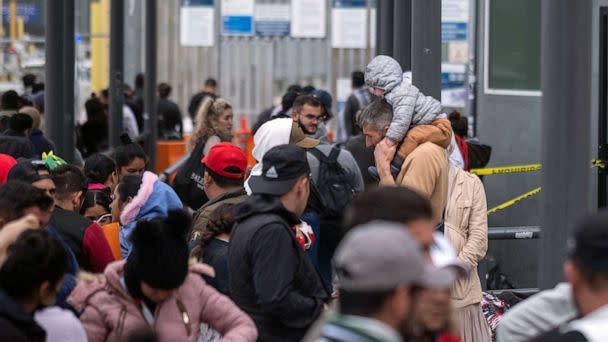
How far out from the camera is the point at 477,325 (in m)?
7.27

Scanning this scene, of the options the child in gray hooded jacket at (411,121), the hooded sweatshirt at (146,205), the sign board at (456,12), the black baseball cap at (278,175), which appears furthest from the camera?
the sign board at (456,12)

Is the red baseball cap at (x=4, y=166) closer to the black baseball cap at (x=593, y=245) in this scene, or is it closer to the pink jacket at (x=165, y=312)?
the pink jacket at (x=165, y=312)

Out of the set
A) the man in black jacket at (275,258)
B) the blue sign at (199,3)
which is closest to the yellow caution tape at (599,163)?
the man in black jacket at (275,258)

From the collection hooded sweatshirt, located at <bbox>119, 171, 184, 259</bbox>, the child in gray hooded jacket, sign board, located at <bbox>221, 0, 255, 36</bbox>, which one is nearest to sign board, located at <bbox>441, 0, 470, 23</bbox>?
sign board, located at <bbox>221, 0, 255, 36</bbox>

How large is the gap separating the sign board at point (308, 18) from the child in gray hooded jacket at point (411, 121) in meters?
19.3

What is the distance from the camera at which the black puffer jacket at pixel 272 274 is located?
5.54 metres

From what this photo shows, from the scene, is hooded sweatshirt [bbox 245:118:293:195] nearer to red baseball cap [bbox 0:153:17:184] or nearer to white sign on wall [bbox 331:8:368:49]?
red baseball cap [bbox 0:153:17:184]

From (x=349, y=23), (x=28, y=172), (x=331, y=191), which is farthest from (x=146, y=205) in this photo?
(x=349, y=23)

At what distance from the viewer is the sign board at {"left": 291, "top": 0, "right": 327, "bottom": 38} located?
2689cm

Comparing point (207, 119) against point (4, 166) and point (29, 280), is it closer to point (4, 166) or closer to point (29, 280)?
point (4, 166)

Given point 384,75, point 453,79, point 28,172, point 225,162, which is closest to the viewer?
point 28,172

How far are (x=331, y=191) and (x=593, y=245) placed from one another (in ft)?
13.6

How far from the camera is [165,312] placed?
5.15 metres

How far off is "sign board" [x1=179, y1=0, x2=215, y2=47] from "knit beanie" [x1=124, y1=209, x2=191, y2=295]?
2188 centimetres
